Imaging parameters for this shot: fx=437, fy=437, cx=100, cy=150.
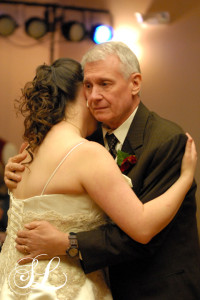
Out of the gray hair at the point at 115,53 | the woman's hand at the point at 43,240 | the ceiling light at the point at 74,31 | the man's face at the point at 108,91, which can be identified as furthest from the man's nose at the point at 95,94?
the ceiling light at the point at 74,31

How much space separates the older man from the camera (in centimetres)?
189

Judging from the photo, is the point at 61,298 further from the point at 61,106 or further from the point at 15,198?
the point at 61,106

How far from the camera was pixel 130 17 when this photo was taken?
5199 mm

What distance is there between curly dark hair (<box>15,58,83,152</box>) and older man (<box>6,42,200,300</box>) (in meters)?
0.14

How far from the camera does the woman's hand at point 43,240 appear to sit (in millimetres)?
1846

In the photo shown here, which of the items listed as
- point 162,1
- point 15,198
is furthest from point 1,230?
point 162,1

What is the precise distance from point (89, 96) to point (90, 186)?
533 mm

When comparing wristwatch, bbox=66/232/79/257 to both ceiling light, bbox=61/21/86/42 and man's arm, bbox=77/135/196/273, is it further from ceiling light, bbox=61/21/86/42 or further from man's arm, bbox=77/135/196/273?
ceiling light, bbox=61/21/86/42

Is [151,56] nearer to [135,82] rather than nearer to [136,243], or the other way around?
[135,82]

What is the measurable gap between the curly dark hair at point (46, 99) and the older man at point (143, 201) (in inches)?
5.4

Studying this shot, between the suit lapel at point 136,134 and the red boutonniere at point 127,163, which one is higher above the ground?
the suit lapel at point 136,134

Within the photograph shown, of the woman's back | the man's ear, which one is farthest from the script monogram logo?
the man's ear

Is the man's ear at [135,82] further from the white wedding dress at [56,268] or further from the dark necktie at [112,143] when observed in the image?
the white wedding dress at [56,268]

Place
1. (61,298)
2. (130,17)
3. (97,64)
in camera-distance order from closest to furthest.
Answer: (61,298) → (97,64) → (130,17)
